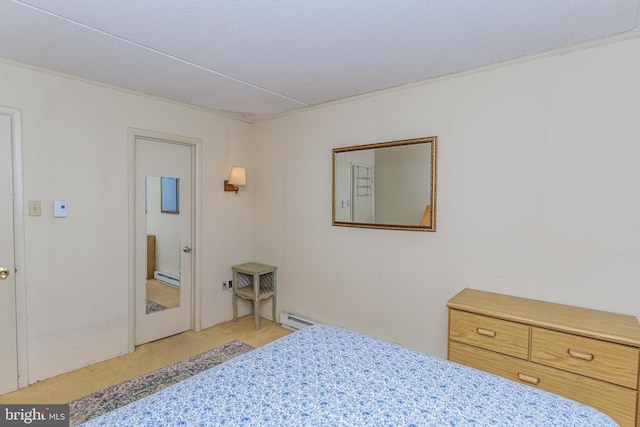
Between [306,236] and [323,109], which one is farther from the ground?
[323,109]

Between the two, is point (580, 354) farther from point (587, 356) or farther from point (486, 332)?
point (486, 332)

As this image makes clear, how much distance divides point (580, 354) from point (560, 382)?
20cm

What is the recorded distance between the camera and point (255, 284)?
11.8 feet

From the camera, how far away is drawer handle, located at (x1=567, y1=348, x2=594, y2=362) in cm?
173

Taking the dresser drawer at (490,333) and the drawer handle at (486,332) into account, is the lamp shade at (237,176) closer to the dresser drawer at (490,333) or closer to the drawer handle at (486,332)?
the dresser drawer at (490,333)

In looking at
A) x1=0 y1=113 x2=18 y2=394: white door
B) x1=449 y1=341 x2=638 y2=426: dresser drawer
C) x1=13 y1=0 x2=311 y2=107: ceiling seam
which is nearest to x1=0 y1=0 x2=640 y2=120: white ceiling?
A: x1=13 y1=0 x2=311 y2=107: ceiling seam

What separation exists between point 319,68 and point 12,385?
A: 3.24m

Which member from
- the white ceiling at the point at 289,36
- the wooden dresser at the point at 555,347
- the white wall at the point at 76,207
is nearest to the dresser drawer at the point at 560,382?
the wooden dresser at the point at 555,347

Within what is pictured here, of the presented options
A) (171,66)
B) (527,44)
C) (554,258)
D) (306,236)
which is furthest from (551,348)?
(171,66)

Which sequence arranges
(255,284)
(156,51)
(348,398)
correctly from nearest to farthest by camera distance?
(348,398) < (156,51) < (255,284)

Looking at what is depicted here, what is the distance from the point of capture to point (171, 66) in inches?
95.2

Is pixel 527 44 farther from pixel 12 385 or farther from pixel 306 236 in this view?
pixel 12 385

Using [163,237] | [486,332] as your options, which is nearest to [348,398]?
[486,332]

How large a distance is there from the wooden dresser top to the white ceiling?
165cm
